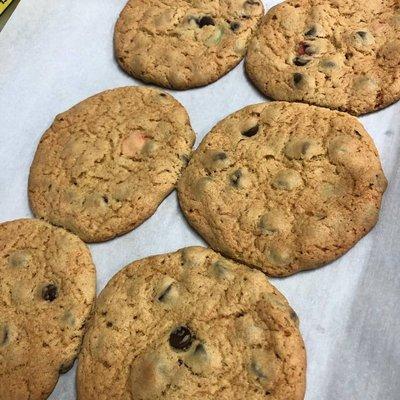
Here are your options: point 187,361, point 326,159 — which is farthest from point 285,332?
point 326,159

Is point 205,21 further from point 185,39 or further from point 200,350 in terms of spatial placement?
point 200,350

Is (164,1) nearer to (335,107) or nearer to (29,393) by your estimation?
(335,107)

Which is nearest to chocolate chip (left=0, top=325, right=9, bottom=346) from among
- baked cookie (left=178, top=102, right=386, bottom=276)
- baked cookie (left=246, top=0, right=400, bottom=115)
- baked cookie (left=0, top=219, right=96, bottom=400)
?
baked cookie (left=0, top=219, right=96, bottom=400)

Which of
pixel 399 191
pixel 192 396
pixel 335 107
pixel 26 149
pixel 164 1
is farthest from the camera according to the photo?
pixel 164 1

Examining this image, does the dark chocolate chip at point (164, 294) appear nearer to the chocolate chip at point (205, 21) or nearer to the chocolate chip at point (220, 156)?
the chocolate chip at point (220, 156)

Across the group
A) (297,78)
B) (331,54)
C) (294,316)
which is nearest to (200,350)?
(294,316)

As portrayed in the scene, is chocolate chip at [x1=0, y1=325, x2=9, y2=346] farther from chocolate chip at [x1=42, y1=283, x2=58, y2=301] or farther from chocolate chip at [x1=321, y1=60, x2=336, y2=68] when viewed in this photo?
chocolate chip at [x1=321, y1=60, x2=336, y2=68]

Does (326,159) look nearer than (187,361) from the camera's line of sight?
No

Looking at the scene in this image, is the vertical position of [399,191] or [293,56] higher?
[293,56]
